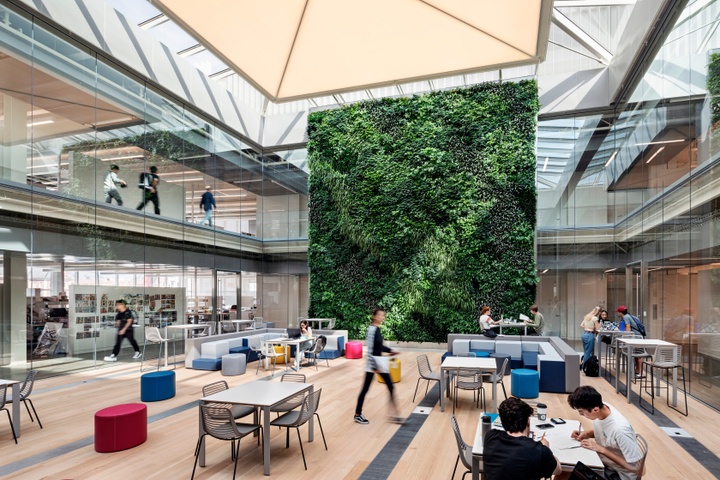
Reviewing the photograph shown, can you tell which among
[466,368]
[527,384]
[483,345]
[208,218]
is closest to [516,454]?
[466,368]

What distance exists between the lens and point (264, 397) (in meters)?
5.86

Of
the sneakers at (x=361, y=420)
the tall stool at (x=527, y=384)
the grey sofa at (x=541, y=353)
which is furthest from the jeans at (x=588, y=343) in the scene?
the sneakers at (x=361, y=420)

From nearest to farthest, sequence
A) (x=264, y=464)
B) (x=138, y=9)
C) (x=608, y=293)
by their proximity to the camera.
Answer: (x=264, y=464), (x=138, y=9), (x=608, y=293)

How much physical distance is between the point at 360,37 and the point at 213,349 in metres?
8.81

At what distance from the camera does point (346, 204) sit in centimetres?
1794

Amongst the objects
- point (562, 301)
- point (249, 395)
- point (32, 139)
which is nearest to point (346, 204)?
point (562, 301)

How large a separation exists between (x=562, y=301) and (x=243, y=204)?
12861 mm

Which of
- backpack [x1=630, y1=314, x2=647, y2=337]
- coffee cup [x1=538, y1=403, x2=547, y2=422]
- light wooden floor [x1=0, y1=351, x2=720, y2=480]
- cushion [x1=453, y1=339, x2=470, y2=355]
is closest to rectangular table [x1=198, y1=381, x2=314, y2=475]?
light wooden floor [x1=0, y1=351, x2=720, y2=480]

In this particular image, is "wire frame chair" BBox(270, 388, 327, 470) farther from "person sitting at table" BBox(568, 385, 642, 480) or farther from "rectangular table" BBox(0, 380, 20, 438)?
"rectangular table" BBox(0, 380, 20, 438)

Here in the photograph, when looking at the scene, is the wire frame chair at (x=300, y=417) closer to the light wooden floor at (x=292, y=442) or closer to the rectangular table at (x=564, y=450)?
the light wooden floor at (x=292, y=442)

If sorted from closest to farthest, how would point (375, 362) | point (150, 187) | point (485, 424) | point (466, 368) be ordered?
point (485, 424) → point (375, 362) → point (466, 368) → point (150, 187)

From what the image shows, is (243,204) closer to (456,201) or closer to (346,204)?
(346,204)

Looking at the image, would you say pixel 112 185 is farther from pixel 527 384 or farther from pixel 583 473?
pixel 583 473

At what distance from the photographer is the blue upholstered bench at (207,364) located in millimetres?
12281
